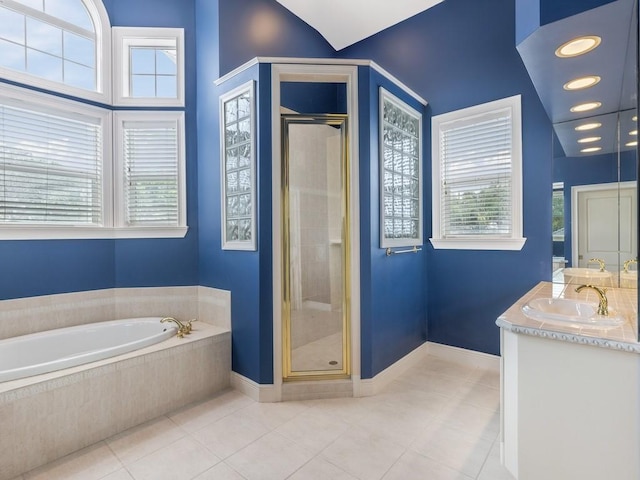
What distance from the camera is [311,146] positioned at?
266 cm

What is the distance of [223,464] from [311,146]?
2.17 metres

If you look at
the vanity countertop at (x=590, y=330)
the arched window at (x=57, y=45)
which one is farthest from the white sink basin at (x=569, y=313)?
the arched window at (x=57, y=45)

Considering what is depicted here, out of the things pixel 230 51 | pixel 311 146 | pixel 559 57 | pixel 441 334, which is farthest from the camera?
pixel 441 334

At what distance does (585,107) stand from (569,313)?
1.38 m

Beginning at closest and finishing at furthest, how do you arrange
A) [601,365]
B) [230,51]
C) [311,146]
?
[601,365]
[311,146]
[230,51]

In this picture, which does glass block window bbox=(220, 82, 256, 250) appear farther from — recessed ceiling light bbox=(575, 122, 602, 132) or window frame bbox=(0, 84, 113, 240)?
recessed ceiling light bbox=(575, 122, 602, 132)

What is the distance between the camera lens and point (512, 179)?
282 centimetres

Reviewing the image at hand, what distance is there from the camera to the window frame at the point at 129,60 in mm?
2975

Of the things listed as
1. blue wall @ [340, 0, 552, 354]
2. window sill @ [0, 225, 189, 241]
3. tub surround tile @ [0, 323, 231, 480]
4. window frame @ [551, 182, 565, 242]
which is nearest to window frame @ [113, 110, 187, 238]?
window sill @ [0, 225, 189, 241]

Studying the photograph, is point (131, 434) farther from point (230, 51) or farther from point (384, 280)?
point (230, 51)

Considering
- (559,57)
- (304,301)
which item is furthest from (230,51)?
(559,57)

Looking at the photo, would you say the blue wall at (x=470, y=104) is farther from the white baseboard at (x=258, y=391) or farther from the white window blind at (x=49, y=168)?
the white window blind at (x=49, y=168)

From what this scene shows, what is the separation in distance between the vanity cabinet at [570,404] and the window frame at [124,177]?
8.73 feet

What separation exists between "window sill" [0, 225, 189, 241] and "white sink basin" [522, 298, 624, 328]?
2721mm
